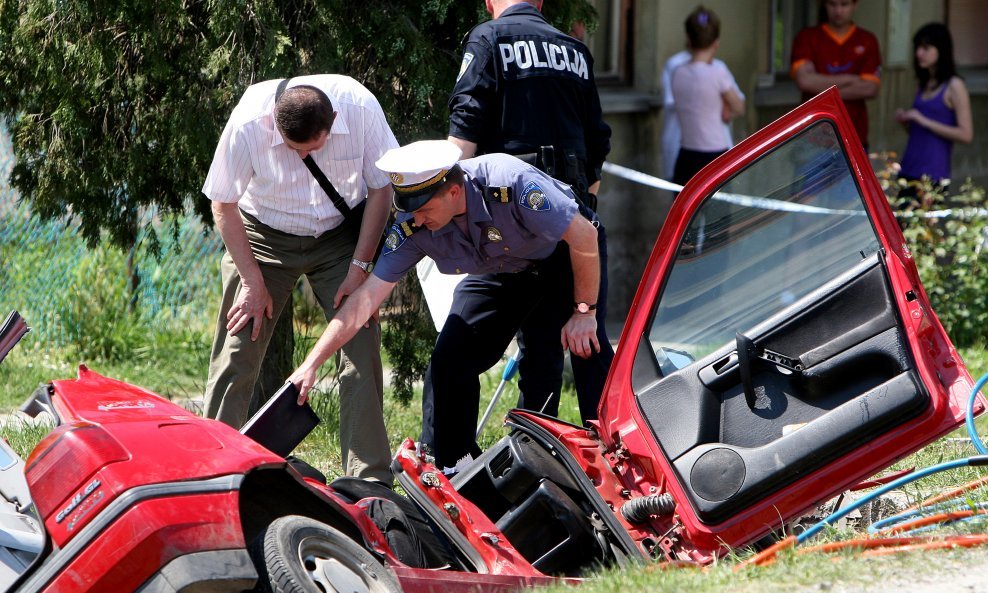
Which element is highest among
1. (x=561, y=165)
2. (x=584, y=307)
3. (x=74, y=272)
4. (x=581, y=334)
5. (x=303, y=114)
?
(x=303, y=114)

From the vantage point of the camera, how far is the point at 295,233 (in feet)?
15.6

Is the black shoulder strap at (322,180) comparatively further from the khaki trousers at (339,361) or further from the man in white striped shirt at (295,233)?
the khaki trousers at (339,361)

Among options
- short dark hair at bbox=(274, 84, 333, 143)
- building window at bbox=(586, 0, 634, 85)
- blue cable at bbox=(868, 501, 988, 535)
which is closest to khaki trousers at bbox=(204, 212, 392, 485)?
short dark hair at bbox=(274, 84, 333, 143)

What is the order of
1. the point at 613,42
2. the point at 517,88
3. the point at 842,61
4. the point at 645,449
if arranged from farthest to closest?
the point at 613,42
the point at 842,61
the point at 517,88
the point at 645,449

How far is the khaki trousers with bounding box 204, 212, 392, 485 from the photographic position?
4.74 m

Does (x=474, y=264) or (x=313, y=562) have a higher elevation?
(x=474, y=264)

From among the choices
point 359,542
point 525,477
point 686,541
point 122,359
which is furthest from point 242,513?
point 122,359

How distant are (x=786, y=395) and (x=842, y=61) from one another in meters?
6.29

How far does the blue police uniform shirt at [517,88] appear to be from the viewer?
458 cm

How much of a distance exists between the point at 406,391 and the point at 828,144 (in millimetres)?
3130

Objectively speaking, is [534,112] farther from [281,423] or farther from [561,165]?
[281,423]

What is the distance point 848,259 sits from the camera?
11.7ft

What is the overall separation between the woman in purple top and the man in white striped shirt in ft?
18.0

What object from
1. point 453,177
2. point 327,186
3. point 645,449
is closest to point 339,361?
point 327,186
